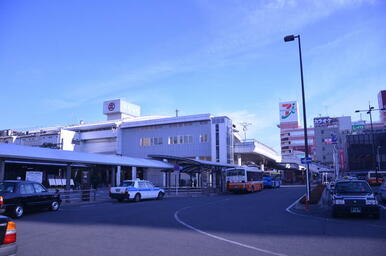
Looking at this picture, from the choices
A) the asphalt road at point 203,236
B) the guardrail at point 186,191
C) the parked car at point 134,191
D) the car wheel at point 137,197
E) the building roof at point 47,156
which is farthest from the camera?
the guardrail at point 186,191

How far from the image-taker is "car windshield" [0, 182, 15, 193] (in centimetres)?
1455

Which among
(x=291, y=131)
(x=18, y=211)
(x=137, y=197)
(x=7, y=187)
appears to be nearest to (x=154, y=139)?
(x=137, y=197)

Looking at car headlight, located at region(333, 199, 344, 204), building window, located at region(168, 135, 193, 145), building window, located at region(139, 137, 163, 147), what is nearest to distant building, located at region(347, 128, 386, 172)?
building window, located at region(168, 135, 193, 145)

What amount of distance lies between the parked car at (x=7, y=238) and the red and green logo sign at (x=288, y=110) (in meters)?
126

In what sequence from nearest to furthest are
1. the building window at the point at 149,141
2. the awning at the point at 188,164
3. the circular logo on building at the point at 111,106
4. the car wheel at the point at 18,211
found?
1. the car wheel at the point at 18,211
2. the awning at the point at 188,164
3. the building window at the point at 149,141
4. the circular logo on building at the point at 111,106

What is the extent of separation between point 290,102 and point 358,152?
34.3 m

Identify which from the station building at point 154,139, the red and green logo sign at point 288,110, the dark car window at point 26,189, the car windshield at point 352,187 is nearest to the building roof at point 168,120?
the station building at point 154,139

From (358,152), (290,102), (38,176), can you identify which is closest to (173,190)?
(38,176)

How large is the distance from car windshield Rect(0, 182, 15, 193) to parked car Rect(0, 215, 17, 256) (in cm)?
1027

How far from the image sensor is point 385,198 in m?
20.5

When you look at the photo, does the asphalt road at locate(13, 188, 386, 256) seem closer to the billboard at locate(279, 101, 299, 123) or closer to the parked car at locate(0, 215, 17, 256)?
the parked car at locate(0, 215, 17, 256)

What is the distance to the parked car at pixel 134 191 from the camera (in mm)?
23989

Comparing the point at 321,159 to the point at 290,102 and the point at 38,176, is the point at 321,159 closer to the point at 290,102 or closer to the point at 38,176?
the point at 290,102

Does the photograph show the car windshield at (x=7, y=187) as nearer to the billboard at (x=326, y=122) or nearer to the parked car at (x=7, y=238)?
the parked car at (x=7, y=238)
